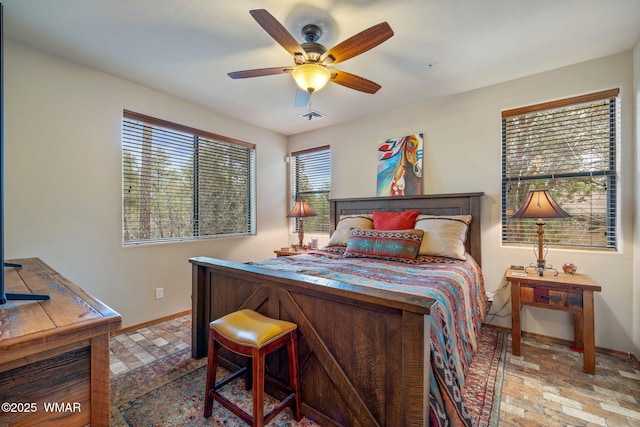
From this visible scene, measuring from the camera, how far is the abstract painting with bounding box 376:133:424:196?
3387mm

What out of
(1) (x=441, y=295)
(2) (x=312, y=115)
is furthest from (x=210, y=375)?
(2) (x=312, y=115)

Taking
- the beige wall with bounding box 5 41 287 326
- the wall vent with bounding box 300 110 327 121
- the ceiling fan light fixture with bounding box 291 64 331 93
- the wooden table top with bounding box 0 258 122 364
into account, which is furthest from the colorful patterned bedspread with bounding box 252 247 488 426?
the beige wall with bounding box 5 41 287 326

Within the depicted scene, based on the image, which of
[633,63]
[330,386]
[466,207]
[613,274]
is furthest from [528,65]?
[330,386]

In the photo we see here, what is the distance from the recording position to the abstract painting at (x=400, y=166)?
339cm

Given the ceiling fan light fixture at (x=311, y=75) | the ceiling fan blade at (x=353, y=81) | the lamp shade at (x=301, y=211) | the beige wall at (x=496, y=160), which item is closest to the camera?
the ceiling fan light fixture at (x=311, y=75)

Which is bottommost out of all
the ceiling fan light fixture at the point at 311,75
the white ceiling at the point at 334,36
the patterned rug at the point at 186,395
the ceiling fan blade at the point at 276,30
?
the patterned rug at the point at 186,395

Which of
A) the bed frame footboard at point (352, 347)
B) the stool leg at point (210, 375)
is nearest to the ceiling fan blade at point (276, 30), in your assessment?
the bed frame footboard at point (352, 347)

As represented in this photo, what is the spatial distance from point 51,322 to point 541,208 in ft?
10.0

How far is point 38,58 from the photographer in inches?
92.2

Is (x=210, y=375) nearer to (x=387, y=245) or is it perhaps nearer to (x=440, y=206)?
(x=387, y=245)

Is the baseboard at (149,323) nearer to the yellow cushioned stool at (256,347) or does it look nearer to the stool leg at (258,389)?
the yellow cushioned stool at (256,347)

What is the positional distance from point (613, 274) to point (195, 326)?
354cm

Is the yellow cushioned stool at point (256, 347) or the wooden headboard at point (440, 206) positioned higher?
the wooden headboard at point (440, 206)

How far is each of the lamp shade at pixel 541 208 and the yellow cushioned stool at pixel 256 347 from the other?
2.14 m
